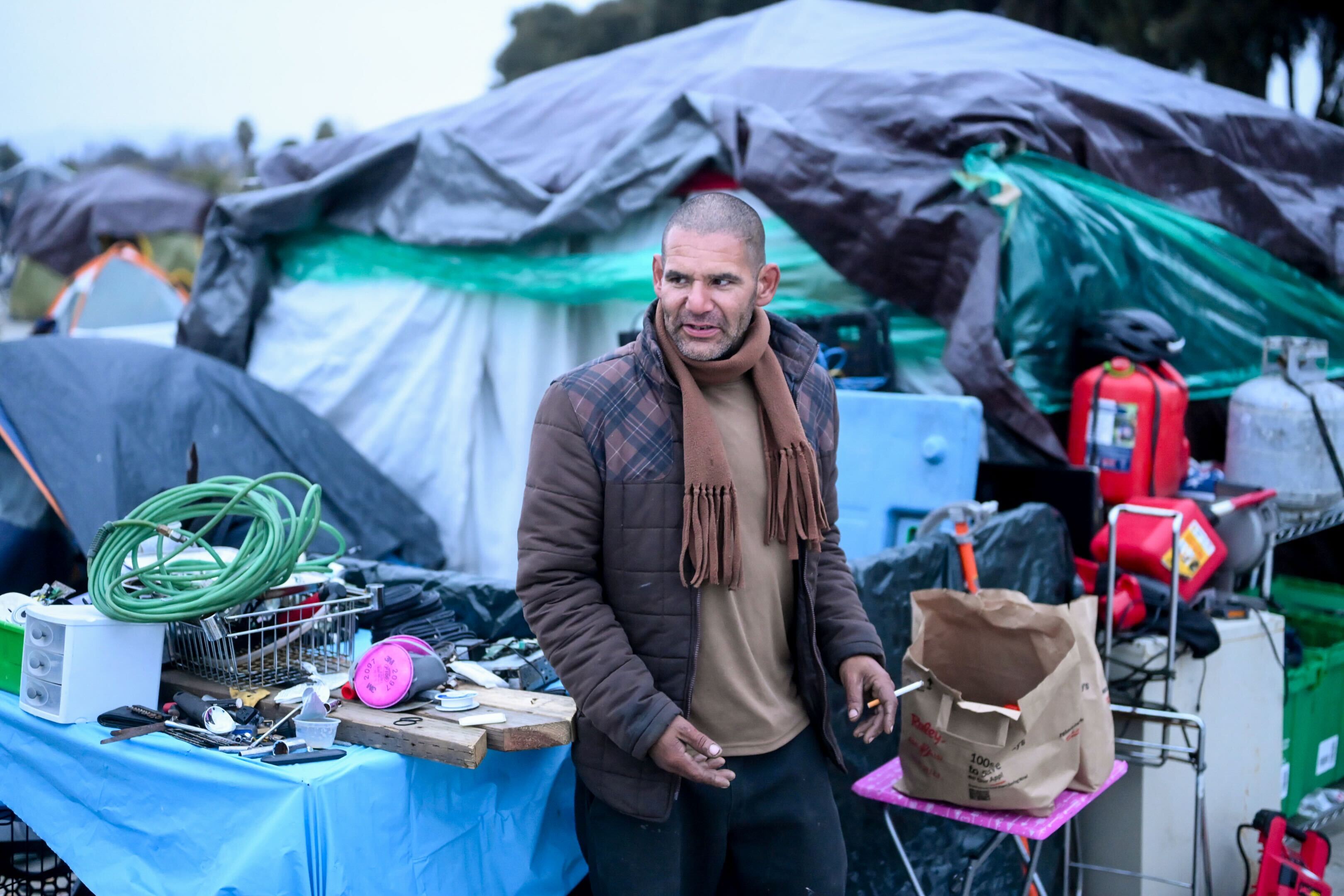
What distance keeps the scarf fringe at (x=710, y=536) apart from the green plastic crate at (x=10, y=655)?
1.59m

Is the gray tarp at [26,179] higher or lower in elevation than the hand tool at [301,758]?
higher

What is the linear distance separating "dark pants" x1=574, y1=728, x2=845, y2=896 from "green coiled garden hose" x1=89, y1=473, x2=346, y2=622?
846 millimetres

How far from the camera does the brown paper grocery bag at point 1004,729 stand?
8.35 ft

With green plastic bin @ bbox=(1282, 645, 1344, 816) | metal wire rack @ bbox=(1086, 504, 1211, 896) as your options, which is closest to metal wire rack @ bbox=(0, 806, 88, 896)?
metal wire rack @ bbox=(1086, 504, 1211, 896)

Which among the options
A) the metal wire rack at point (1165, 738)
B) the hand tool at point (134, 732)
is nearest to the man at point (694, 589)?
the hand tool at point (134, 732)

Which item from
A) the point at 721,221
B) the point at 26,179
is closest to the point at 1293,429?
the point at 721,221

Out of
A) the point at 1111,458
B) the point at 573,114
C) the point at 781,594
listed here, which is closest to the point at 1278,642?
the point at 1111,458

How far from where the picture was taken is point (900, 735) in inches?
123

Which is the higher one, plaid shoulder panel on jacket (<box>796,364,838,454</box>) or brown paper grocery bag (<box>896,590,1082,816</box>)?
plaid shoulder panel on jacket (<box>796,364,838,454</box>)

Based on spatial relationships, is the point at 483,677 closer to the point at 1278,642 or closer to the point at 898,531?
the point at 898,531

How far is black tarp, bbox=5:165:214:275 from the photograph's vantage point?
38.9 ft

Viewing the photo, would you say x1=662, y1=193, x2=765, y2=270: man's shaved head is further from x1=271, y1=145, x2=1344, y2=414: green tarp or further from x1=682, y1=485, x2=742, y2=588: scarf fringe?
x1=271, y1=145, x2=1344, y2=414: green tarp

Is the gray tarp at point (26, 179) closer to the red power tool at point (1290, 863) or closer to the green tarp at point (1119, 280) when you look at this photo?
the green tarp at point (1119, 280)

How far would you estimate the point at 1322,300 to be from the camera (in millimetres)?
5305
